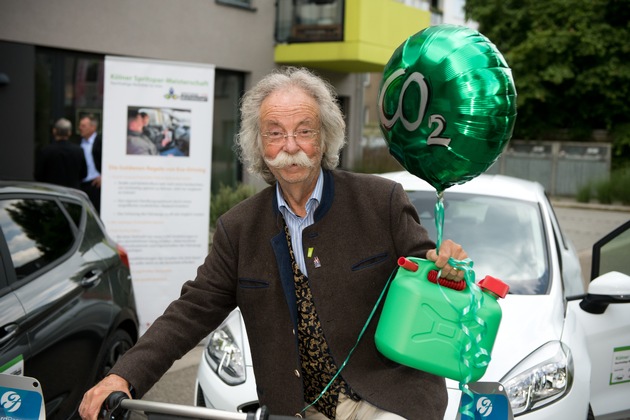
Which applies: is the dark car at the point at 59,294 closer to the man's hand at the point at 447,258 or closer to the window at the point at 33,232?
the window at the point at 33,232

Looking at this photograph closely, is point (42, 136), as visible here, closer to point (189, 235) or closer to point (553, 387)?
point (189, 235)

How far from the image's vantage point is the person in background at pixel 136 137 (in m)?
6.36

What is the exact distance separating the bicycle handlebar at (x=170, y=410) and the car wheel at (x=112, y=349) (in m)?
2.35

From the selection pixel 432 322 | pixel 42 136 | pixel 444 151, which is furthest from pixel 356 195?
pixel 42 136

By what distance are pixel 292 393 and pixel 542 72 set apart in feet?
89.0

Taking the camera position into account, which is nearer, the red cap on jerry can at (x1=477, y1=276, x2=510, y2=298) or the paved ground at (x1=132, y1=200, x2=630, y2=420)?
the red cap on jerry can at (x1=477, y1=276, x2=510, y2=298)

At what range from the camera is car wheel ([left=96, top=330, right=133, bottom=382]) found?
4426 mm

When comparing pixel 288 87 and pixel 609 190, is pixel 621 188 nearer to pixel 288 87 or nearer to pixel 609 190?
pixel 609 190

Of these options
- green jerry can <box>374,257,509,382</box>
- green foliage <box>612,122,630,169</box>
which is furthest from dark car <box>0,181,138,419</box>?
green foliage <box>612,122,630,169</box>

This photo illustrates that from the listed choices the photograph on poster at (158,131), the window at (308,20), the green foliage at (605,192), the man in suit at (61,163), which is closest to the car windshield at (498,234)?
the photograph on poster at (158,131)

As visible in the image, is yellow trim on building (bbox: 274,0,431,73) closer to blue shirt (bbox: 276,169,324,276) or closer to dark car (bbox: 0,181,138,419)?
dark car (bbox: 0,181,138,419)

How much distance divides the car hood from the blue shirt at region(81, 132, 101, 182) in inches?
267

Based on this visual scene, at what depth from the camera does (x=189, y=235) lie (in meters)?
6.80

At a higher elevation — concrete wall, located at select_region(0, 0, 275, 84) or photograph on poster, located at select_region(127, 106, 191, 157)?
concrete wall, located at select_region(0, 0, 275, 84)
